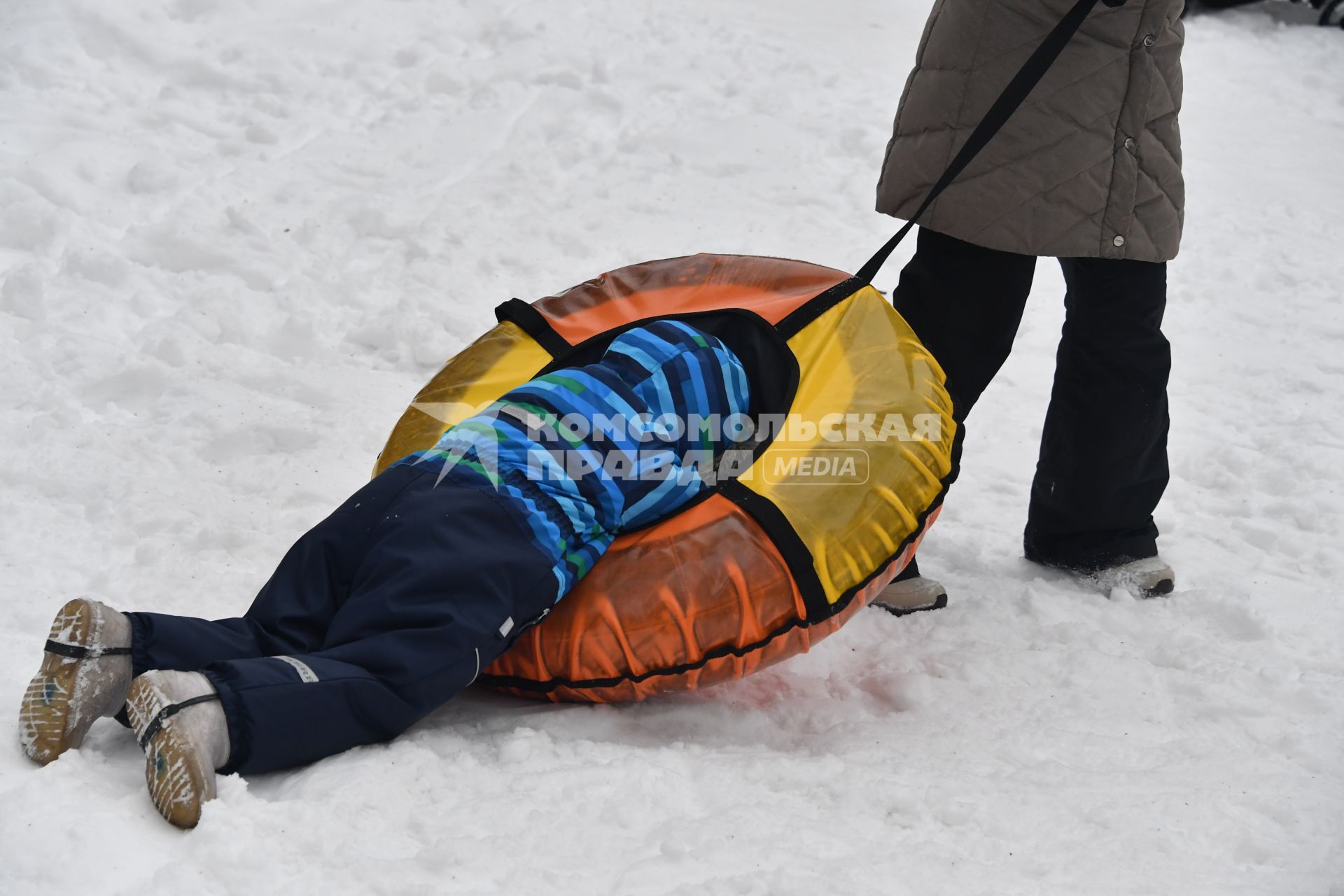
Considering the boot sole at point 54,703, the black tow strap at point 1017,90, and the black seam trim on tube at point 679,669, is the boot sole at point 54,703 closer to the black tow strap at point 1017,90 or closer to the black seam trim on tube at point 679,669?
the black seam trim on tube at point 679,669

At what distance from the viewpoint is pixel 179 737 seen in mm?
1412

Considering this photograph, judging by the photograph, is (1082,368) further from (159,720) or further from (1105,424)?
(159,720)

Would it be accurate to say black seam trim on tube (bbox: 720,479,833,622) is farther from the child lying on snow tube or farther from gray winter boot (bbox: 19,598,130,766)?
gray winter boot (bbox: 19,598,130,766)

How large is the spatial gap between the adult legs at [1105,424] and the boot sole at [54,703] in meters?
1.86

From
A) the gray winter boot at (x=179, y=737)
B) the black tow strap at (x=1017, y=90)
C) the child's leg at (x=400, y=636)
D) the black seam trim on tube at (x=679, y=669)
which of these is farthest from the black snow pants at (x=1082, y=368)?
the gray winter boot at (x=179, y=737)

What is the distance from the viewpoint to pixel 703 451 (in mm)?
2117

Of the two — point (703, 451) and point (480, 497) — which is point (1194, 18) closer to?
point (703, 451)

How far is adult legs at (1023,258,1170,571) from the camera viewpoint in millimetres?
2363

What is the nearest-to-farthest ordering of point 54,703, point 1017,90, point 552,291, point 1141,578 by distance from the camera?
point 54,703 < point 1017,90 < point 1141,578 < point 552,291

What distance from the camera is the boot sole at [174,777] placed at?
54.6 inches

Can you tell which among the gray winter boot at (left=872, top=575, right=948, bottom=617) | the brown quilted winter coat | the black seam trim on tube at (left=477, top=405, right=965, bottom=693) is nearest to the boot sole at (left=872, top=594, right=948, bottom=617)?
the gray winter boot at (left=872, top=575, right=948, bottom=617)

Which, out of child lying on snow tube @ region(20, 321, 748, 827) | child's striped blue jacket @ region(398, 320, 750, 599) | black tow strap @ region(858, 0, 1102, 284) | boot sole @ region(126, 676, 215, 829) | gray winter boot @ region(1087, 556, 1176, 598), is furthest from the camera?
gray winter boot @ region(1087, 556, 1176, 598)

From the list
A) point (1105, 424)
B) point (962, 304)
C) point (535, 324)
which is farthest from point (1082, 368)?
point (535, 324)

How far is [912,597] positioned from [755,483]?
2.06ft
